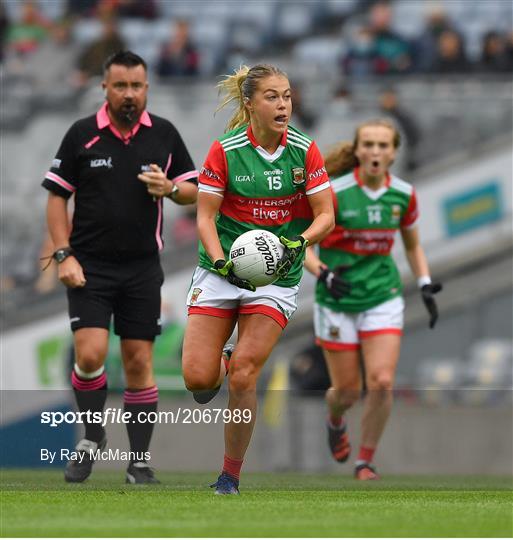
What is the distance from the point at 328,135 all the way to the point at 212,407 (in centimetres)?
781

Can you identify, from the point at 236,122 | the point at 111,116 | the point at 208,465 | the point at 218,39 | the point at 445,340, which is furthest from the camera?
the point at 218,39

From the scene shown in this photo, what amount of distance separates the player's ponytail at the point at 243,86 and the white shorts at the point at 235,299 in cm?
88

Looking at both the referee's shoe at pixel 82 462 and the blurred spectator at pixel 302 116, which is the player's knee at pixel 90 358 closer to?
the referee's shoe at pixel 82 462

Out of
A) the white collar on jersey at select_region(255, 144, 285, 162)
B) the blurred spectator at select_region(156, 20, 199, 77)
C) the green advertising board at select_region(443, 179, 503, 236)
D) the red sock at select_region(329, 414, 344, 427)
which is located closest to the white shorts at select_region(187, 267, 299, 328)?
the white collar on jersey at select_region(255, 144, 285, 162)

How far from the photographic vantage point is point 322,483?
31.3 ft

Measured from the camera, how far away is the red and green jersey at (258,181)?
7.95 meters

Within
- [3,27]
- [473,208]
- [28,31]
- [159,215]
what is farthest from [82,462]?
[3,27]

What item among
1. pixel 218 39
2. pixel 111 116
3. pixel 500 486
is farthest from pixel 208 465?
pixel 218 39

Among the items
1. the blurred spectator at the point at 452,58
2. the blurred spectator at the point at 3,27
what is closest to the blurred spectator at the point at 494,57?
the blurred spectator at the point at 452,58

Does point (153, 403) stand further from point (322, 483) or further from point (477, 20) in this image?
point (477, 20)

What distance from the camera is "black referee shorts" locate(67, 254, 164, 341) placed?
8.95 meters

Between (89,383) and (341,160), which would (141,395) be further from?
(341,160)

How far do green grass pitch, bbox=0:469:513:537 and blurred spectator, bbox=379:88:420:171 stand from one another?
23.1 feet

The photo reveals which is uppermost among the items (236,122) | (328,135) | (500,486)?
(328,135)
